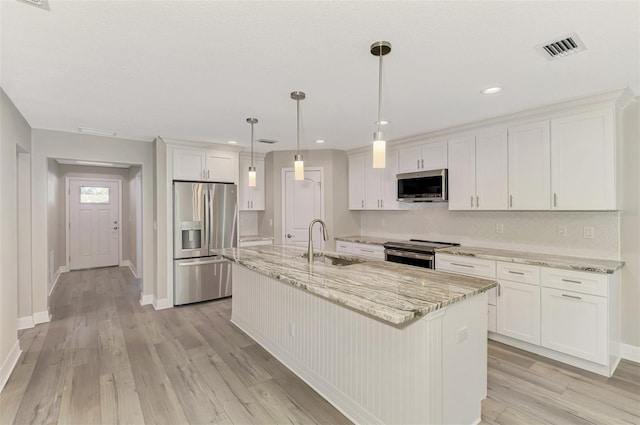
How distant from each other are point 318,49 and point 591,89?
7.87 feet

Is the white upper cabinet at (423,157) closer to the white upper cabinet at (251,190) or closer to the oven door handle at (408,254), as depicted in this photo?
the oven door handle at (408,254)

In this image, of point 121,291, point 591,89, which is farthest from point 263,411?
point 121,291

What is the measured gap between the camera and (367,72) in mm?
2342

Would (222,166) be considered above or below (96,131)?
below

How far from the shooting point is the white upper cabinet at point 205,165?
4.65m

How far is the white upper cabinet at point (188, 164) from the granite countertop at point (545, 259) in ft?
11.8

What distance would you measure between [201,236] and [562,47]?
15.0ft

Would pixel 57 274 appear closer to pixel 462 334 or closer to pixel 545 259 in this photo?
pixel 462 334

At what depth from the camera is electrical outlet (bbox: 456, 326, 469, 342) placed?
1864mm

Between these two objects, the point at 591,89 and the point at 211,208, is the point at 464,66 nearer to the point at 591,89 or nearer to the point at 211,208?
the point at 591,89

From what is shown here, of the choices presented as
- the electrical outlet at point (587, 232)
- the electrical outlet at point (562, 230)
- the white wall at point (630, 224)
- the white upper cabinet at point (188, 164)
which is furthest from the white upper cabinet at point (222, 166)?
the white wall at point (630, 224)

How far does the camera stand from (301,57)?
2113 mm

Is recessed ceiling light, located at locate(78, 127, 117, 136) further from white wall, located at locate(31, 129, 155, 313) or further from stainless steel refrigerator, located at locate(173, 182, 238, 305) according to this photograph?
stainless steel refrigerator, located at locate(173, 182, 238, 305)

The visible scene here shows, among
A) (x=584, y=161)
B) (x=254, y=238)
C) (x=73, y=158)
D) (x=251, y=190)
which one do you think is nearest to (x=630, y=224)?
(x=584, y=161)
